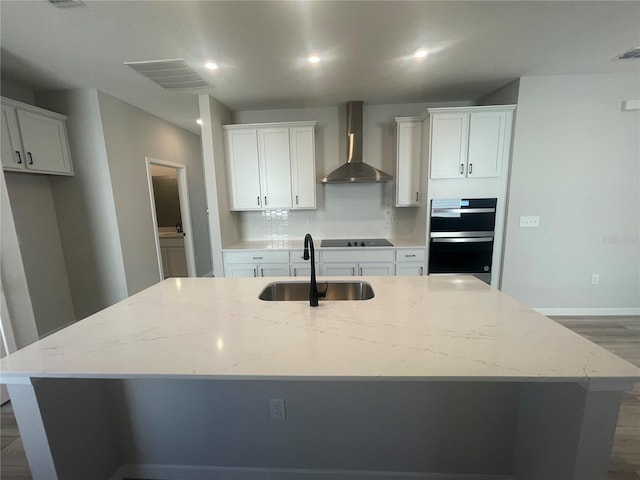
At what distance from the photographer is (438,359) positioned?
0.90m

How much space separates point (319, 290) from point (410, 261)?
1.72 meters

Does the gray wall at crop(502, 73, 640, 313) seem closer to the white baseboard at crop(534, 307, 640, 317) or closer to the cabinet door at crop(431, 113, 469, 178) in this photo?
the white baseboard at crop(534, 307, 640, 317)

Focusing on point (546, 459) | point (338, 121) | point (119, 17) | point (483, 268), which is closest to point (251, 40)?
point (119, 17)

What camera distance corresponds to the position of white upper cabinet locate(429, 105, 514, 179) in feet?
9.34

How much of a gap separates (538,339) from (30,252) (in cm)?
422

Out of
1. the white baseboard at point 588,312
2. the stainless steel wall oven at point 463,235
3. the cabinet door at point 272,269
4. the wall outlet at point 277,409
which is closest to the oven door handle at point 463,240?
the stainless steel wall oven at point 463,235

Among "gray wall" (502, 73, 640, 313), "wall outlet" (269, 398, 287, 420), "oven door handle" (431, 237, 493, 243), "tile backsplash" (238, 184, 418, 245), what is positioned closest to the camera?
"wall outlet" (269, 398, 287, 420)

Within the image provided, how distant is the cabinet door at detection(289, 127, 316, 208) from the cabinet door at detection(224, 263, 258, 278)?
3.14 feet

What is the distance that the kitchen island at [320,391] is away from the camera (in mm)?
886

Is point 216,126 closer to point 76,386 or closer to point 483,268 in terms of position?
point 76,386

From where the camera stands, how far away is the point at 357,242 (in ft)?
11.3

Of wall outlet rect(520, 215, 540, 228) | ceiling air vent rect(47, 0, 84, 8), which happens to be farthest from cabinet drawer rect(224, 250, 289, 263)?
wall outlet rect(520, 215, 540, 228)

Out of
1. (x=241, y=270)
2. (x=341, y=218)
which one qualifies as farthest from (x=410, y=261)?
(x=241, y=270)

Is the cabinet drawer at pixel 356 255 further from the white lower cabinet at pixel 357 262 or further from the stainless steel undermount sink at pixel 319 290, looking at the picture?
the stainless steel undermount sink at pixel 319 290
